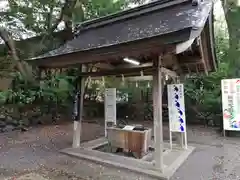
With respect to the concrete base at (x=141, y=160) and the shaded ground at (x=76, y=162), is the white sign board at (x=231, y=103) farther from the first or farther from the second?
the concrete base at (x=141, y=160)

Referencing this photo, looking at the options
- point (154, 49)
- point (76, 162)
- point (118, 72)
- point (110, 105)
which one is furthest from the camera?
point (110, 105)

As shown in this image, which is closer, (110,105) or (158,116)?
(158,116)

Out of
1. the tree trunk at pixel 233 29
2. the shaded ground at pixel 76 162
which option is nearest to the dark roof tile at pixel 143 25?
the shaded ground at pixel 76 162

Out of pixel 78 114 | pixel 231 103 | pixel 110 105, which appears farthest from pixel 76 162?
pixel 231 103

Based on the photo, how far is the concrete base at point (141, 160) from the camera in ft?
12.3

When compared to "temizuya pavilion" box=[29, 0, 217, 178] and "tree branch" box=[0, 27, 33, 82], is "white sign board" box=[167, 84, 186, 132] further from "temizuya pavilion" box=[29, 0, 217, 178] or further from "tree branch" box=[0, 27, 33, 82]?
"tree branch" box=[0, 27, 33, 82]

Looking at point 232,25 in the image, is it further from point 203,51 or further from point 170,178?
point 170,178

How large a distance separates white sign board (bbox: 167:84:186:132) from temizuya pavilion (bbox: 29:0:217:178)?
17.1 inches

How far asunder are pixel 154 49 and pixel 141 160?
7.99 feet

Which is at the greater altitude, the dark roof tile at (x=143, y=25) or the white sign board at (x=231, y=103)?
the dark roof tile at (x=143, y=25)

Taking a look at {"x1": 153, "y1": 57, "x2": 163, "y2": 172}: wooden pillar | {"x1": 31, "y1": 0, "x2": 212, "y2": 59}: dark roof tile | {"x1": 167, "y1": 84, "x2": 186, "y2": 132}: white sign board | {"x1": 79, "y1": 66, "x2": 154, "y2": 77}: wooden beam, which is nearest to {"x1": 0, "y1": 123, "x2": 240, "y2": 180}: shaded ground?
{"x1": 153, "y1": 57, "x2": 163, "y2": 172}: wooden pillar

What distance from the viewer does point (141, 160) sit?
14.2ft

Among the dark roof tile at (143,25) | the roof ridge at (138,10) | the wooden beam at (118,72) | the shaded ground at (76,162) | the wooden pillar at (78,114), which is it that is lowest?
the shaded ground at (76,162)

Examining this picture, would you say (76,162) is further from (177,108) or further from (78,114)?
(177,108)
